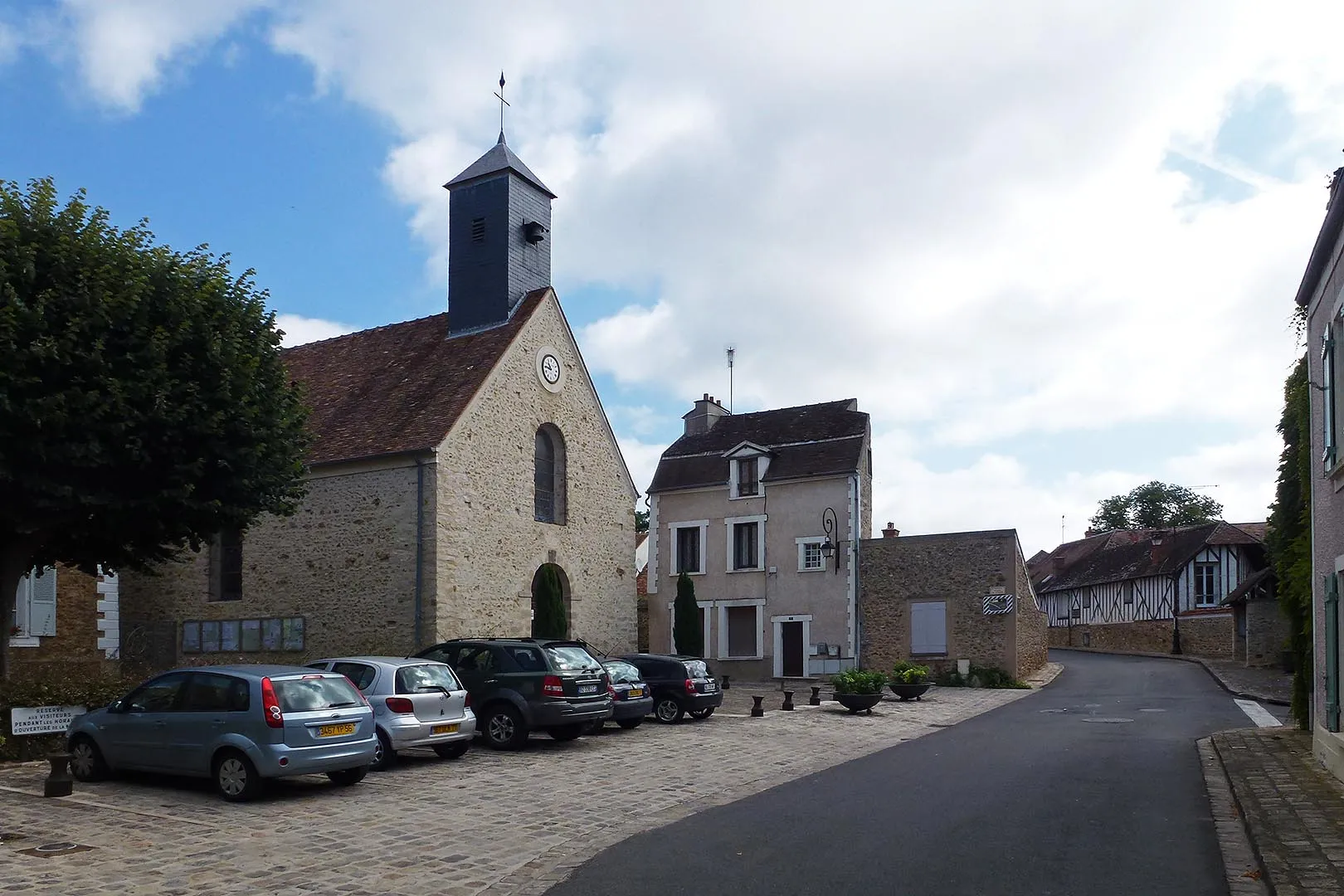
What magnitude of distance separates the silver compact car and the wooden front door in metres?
20.5

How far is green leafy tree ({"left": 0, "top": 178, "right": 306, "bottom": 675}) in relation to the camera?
45.6 ft

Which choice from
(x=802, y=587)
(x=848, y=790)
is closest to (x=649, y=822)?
(x=848, y=790)

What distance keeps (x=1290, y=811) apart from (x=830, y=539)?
23.1 meters

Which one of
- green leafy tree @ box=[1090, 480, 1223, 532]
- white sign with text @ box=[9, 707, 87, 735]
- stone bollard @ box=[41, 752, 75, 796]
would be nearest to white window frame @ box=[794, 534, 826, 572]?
white sign with text @ box=[9, 707, 87, 735]

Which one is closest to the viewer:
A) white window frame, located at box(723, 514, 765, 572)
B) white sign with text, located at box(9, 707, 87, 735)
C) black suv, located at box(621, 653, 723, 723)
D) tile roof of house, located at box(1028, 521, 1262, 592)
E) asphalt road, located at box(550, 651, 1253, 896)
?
asphalt road, located at box(550, 651, 1253, 896)

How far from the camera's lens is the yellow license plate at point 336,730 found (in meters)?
10.9

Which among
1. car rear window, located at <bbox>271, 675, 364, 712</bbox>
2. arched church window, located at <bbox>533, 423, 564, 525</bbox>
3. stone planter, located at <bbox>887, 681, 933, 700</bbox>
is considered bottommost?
stone planter, located at <bbox>887, 681, 933, 700</bbox>

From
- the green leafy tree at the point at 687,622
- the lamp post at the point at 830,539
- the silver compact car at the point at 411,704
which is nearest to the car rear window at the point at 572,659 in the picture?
the silver compact car at the point at 411,704

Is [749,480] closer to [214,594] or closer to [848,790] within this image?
[214,594]

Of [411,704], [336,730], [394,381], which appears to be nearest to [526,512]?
[394,381]

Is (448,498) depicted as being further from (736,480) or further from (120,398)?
(736,480)

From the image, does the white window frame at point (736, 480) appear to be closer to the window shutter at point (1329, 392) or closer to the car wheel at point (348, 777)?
the window shutter at point (1329, 392)

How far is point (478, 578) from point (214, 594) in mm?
6728

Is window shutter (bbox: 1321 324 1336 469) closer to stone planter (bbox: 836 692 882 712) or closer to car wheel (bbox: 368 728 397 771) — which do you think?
stone planter (bbox: 836 692 882 712)
